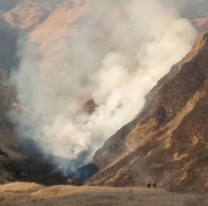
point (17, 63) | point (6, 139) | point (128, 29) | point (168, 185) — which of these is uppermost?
point (17, 63)

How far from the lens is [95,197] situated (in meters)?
18.5

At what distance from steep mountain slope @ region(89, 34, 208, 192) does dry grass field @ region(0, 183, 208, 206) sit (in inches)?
106

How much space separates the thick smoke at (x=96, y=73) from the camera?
137 ft

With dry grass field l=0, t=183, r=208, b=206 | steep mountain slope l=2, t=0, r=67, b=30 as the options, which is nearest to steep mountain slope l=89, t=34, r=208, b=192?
dry grass field l=0, t=183, r=208, b=206

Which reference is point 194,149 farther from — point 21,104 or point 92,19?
point 92,19

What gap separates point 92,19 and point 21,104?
47.2 meters

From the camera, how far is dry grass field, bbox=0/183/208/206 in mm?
17562

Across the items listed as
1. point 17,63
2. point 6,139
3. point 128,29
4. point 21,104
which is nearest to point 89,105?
point 6,139

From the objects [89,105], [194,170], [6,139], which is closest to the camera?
[194,170]

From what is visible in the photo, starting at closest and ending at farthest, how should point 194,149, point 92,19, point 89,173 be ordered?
point 194,149, point 89,173, point 92,19

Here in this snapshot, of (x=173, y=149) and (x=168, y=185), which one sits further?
(x=173, y=149)

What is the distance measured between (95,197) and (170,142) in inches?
370

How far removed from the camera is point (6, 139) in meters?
43.8

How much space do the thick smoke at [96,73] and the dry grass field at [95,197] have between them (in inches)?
518
